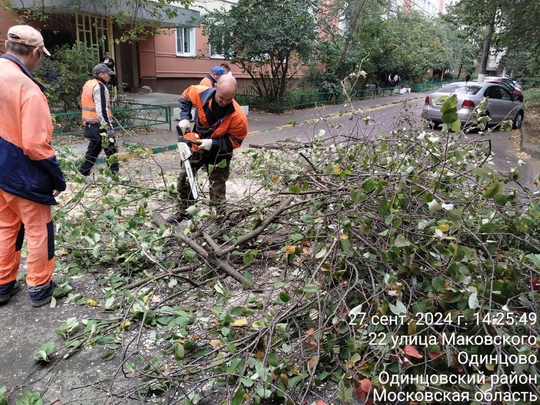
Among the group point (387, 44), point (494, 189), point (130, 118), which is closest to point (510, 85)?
point (387, 44)

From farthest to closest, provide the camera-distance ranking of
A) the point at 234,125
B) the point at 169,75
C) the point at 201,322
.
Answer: the point at 169,75, the point at 234,125, the point at 201,322

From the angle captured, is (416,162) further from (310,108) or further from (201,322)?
(310,108)

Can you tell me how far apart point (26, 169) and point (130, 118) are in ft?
28.6

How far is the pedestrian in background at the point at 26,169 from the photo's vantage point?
2.90 m

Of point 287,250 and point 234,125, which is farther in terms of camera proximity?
point 234,125

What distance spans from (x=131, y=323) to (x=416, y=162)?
2.60m

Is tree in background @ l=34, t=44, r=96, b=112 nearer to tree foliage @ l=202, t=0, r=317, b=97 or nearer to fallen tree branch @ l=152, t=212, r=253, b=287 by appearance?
tree foliage @ l=202, t=0, r=317, b=97

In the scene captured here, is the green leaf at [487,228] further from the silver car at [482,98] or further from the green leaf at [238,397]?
the silver car at [482,98]

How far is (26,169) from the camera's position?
298cm

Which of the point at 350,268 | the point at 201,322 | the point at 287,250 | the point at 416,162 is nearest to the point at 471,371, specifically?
the point at 350,268

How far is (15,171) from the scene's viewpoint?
2965mm

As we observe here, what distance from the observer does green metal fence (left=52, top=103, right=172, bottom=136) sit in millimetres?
9711

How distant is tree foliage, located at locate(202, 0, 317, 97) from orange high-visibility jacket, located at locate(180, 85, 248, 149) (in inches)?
443

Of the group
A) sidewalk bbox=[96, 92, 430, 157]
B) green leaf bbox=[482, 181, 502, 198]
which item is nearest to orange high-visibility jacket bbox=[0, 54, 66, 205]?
green leaf bbox=[482, 181, 502, 198]
